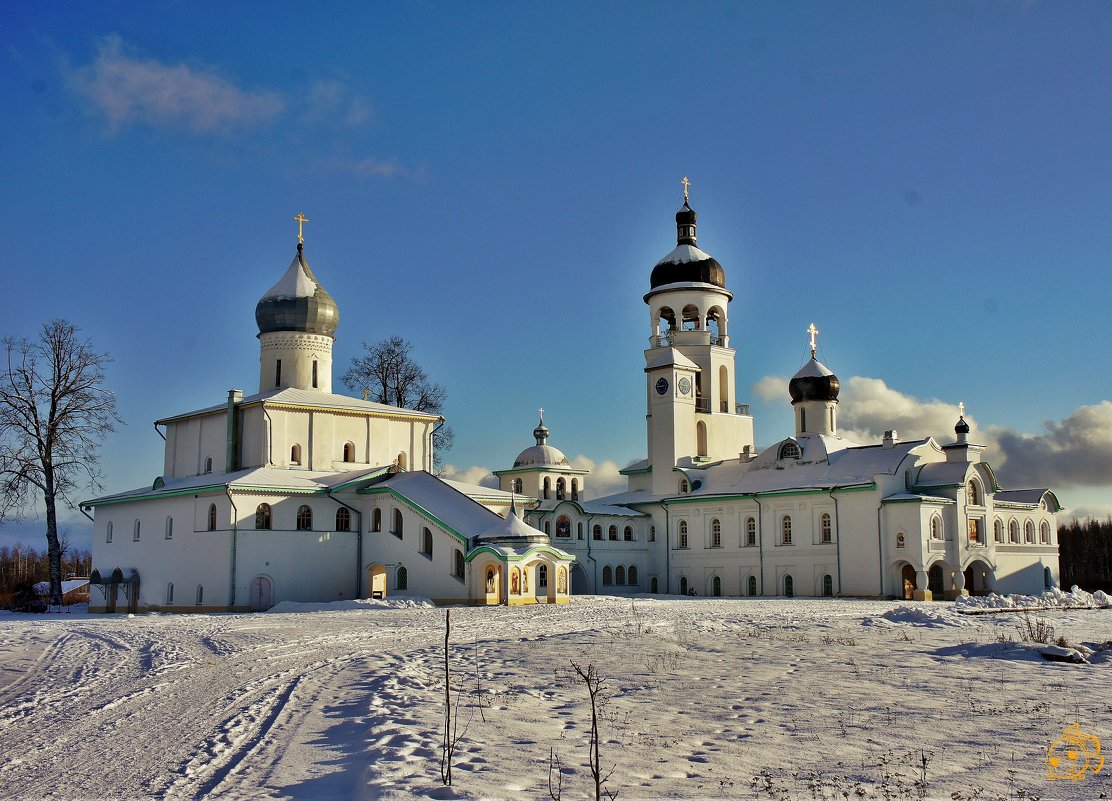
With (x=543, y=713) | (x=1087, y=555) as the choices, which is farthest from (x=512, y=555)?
(x=1087, y=555)

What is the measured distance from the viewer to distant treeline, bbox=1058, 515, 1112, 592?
70250mm

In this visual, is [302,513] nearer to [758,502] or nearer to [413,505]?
[413,505]

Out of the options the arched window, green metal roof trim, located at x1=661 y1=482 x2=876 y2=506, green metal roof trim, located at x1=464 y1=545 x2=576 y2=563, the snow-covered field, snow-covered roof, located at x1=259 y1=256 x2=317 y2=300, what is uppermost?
snow-covered roof, located at x1=259 y1=256 x2=317 y2=300

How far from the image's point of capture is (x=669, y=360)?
4906cm

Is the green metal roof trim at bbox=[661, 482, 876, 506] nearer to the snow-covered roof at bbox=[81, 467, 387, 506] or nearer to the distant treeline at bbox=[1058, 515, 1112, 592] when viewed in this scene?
the snow-covered roof at bbox=[81, 467, 387, 506]

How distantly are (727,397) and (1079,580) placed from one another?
31.4m

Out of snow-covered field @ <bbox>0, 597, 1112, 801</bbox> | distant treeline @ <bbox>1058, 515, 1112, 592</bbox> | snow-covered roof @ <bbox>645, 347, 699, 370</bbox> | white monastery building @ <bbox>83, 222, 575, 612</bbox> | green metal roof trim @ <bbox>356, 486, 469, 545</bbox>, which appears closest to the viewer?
snow-covered field @ <bbox>0, 597, 1112, 801</bbox>

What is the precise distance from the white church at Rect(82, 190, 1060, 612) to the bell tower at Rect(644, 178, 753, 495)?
0.33 feet

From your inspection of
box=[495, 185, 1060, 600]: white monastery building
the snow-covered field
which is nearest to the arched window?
box=[495, 185, 1060, 600]: white monastery building

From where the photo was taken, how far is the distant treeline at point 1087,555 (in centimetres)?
7025

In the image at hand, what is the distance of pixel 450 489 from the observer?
38312mm

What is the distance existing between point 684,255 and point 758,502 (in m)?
13.6

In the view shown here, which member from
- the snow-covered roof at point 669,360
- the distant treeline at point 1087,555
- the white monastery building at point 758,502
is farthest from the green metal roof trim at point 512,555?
the distant treeline at point 1087,555

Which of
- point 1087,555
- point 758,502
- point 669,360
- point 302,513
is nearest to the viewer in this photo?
point 302,513
